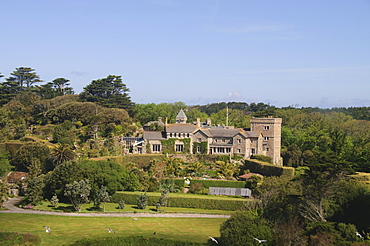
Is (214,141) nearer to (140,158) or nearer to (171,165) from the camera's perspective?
(171,165)

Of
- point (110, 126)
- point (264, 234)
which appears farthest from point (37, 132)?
point (264, 234)

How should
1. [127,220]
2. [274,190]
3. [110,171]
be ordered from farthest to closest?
[110,171] < [274,190] < [127,220]

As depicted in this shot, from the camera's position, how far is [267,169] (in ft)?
193

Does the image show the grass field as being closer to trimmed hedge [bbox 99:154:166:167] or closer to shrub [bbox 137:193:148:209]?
shrub [bbox 137:193:148:209]

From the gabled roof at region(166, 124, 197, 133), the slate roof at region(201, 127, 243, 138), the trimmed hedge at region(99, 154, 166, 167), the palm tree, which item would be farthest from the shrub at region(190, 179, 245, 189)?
the palm tree

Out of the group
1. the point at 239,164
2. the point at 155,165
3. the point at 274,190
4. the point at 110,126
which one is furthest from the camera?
the point at 110,126

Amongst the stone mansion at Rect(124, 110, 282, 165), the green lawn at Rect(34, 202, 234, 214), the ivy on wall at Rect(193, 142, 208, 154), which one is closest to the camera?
the green lawn at Rect(34, 202, 234, 214)

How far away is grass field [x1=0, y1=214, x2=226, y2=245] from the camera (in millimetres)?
38438

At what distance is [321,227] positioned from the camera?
3553cm

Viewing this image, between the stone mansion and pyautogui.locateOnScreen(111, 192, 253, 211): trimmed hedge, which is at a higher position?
the stone mansion

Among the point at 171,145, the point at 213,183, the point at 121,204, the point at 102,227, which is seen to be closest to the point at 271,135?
the point at 171,145

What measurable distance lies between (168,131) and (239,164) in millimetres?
12489

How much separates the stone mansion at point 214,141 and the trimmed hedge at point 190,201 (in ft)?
56.0

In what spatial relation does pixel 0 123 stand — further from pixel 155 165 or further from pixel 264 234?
pixel 264 234
